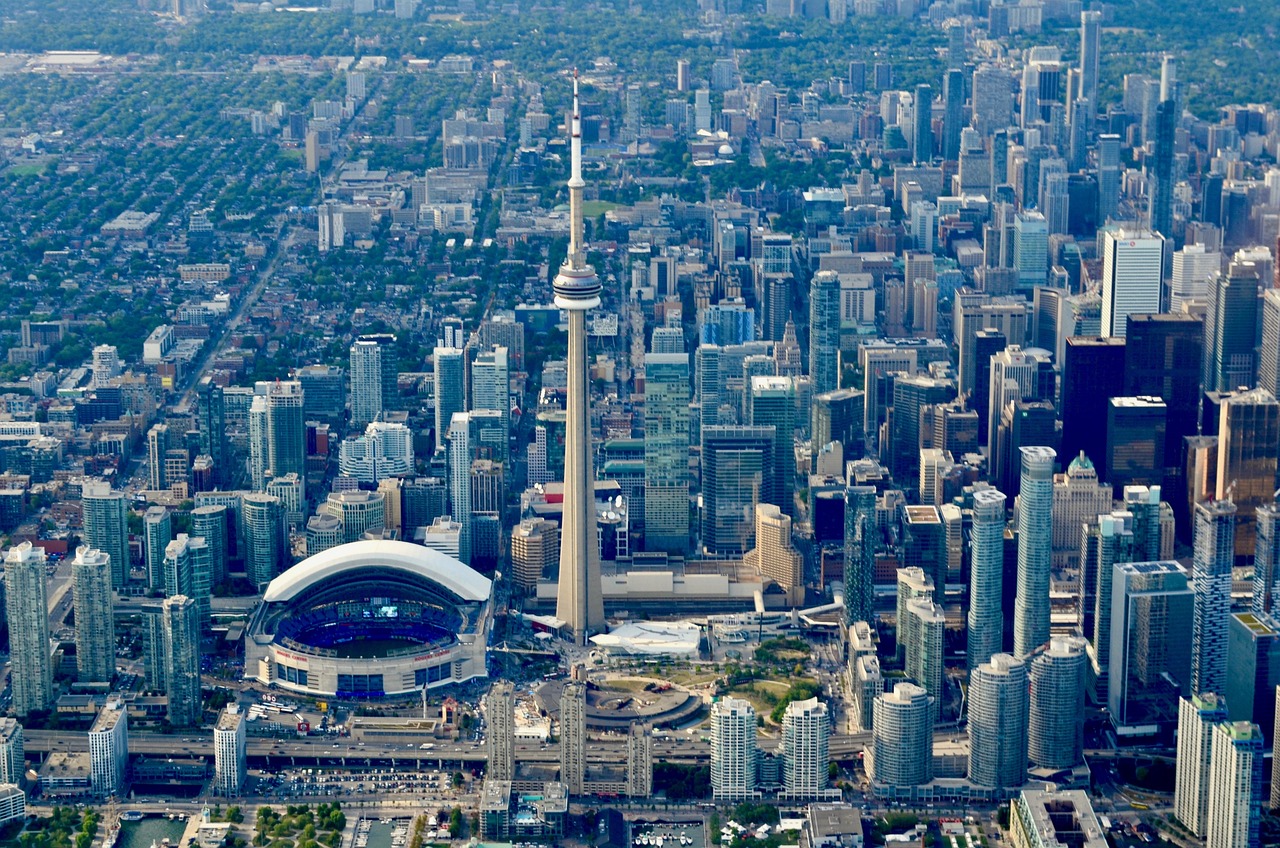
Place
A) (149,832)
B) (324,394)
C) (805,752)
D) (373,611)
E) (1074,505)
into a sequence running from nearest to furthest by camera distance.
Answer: (149,832) < (805,752) < (373,611) < (1074,505) < (324,394)

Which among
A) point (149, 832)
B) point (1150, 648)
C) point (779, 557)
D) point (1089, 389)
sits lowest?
point (149, 832)

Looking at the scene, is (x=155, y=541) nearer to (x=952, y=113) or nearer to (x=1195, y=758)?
(x=1195, y=758)

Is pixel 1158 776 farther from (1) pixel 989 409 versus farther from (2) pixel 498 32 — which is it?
(2) pixel 498 32

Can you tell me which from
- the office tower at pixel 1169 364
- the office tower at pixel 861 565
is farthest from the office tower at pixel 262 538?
the office tower at pixel 1169 364

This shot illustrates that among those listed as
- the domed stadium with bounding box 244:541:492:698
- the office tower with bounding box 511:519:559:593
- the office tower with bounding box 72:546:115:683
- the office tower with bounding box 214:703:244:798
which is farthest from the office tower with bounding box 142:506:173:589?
the office tower with bounding box 214:703:244:798

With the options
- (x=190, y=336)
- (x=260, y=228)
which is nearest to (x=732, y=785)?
(x=190, y=336)

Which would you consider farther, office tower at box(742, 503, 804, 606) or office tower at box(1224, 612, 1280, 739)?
office tower at box(742, 503, 804, 606)

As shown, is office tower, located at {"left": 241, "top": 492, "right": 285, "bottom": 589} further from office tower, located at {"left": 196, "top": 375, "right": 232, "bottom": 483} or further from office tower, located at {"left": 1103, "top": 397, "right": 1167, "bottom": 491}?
Answer: office tower, located at {"left": 1103, "top": 397, "right": 1167, "bottom": 491}

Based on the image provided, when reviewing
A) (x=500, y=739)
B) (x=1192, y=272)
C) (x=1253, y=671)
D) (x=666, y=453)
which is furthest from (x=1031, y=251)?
(x=500, y=739)
